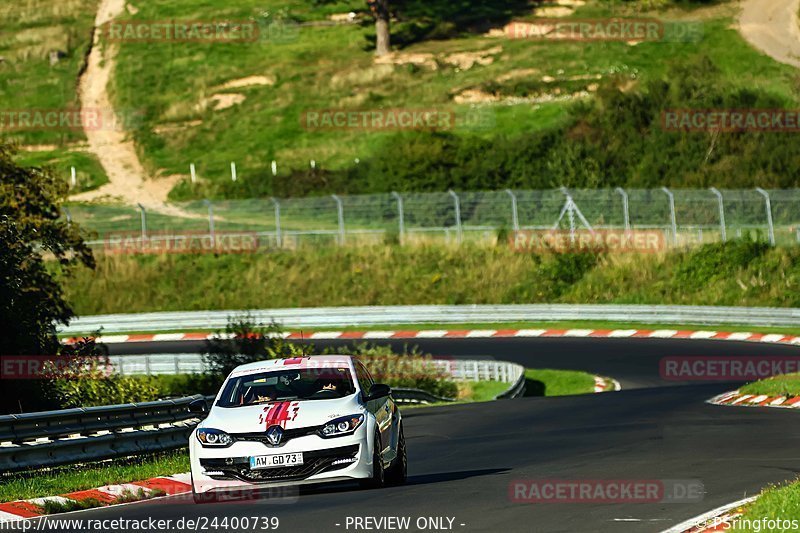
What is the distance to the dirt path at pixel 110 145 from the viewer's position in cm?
7644

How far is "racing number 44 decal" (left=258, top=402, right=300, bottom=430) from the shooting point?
44.3 feet

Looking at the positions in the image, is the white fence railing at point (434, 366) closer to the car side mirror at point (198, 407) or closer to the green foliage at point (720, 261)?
the green foliage at point (720, 261)

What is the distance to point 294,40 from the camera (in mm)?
101812

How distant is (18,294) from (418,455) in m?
9.99

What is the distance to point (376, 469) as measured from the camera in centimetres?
1377

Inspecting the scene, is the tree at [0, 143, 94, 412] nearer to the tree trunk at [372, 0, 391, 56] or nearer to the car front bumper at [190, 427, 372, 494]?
the car front bumper at [190, 427, 372, 494]

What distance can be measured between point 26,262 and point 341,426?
58.5 ft

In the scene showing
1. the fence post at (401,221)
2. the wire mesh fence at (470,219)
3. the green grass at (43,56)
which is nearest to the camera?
the wire mesh fence at (470,219)

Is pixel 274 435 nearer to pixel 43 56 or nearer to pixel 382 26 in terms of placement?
pixel 382 26

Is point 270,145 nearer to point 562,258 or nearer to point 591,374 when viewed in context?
point 562,258

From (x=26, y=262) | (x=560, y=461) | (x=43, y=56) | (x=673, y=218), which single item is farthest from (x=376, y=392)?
(x=43, y=56)

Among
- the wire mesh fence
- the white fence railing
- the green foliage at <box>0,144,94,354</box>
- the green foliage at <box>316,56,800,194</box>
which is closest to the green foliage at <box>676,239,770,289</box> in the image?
the wire mesh fence

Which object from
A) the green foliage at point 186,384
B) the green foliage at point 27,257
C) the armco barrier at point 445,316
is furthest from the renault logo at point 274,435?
the armco barrier at point 445,316

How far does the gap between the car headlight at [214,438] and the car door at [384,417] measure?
55.2 inches
